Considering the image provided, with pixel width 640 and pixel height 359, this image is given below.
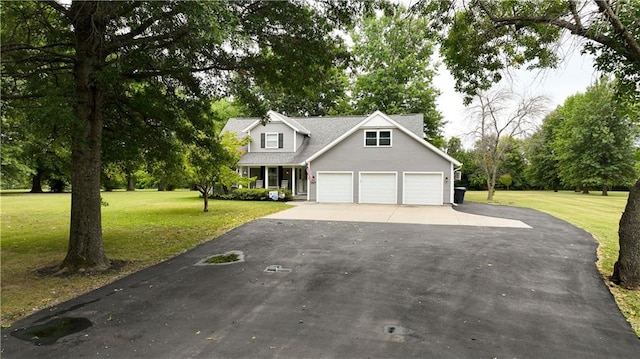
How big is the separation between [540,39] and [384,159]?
1397 cm

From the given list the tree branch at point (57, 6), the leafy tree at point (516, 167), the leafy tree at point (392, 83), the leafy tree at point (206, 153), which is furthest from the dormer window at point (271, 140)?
the leafy tree at point (516, 167)

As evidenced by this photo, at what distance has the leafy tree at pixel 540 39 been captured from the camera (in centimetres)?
629

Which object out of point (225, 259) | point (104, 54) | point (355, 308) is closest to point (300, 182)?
point (225, 259)

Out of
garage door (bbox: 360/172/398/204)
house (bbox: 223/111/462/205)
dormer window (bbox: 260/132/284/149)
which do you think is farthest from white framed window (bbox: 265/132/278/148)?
garage door (bbox: 360/172/398/204)

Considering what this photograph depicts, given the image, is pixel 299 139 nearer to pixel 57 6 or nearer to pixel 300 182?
pixel 300 182

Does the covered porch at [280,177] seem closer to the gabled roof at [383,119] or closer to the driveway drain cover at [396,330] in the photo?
the gabled roof at [383,119]

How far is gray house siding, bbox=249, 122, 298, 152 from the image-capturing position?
86.4ft

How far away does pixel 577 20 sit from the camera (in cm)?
634

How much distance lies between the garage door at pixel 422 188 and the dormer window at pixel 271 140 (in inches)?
387

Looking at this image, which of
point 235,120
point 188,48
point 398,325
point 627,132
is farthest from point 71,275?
point 627,132

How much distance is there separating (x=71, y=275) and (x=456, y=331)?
7.26 meters

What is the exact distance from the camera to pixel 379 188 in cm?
2197

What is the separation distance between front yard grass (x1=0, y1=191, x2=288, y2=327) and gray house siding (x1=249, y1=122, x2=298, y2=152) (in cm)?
930

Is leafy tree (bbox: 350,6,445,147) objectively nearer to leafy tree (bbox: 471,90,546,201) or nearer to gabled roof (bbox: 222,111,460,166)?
leafy tree (bbox: 471,90,546,201)
